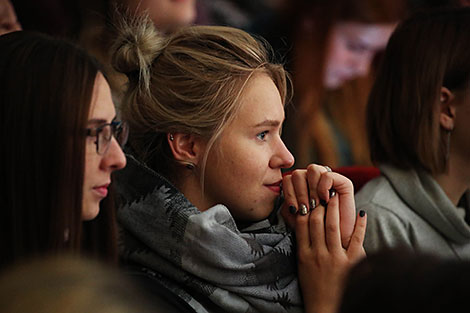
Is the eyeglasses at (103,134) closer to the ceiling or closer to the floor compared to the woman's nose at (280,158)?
closer to the ceiling

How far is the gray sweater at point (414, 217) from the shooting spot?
1725 millimetres

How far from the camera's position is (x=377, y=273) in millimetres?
681

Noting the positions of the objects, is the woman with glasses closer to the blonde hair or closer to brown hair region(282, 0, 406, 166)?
the blonde hair

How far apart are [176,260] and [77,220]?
26 centimetres

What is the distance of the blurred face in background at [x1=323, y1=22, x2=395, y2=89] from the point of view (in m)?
3.08

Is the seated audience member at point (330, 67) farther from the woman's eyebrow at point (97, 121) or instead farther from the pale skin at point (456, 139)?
the woman's eyebrow at point (97, 121)

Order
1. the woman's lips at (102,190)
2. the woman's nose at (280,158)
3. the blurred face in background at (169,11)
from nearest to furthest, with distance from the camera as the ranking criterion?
the woman's lips at (102,190) → the woman's nose at (280,158) → the blurred face in background at (169,11)

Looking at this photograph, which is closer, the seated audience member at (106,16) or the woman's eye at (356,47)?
the seated audience member at (106,16)

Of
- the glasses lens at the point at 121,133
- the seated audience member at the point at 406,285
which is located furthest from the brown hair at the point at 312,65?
the seated audience member at the point at 406,285

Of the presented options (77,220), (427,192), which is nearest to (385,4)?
(427,192)

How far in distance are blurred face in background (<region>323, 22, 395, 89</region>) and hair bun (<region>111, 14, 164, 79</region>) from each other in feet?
5.17

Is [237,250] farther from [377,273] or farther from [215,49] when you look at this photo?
[377,273]

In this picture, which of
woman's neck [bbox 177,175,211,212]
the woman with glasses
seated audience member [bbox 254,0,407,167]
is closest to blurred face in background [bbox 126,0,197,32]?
seated audience member [bbox 254,0,407,167]

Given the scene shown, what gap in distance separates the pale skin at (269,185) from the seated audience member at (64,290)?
0.78 m
